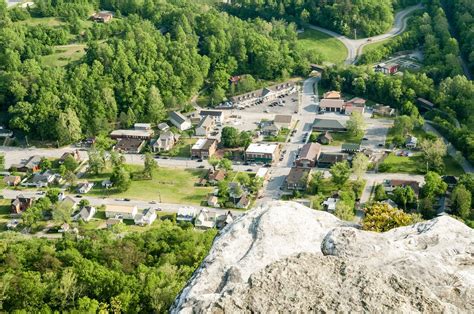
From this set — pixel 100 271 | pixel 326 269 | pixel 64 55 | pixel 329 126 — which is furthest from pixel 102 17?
pixel 326 269

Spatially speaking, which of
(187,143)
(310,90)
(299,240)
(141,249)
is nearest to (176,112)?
(187,143)

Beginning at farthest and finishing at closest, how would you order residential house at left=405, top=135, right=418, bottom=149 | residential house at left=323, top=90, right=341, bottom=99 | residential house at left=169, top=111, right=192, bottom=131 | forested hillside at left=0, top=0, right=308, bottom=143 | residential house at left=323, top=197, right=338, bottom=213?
residential house at left=323, top=90, right=341, bottom=99, forested hillside at left=0, top=0, right=308, bottom=143, residential house at left=169, top=111, right=192, bottom=131, residential house at left=405, top=135, right=418, bottom=149, residential house at left=323, top=197, right=338, bottom=213

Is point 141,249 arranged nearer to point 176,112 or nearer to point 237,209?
point 237,209

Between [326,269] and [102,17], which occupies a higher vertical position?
[326,269]

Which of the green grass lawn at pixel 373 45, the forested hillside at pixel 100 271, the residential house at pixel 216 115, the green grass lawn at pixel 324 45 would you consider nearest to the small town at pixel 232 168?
the residential house at pixel 216 115

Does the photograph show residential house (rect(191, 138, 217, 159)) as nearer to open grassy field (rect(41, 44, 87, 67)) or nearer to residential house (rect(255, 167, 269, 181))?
residential house (rect(255, 167, 269, 181))

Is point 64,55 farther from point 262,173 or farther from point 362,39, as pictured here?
point 362,39

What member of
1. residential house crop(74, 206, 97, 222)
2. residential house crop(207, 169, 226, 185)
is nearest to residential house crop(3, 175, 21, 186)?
residential house crop(74, 206, 97, 222)
